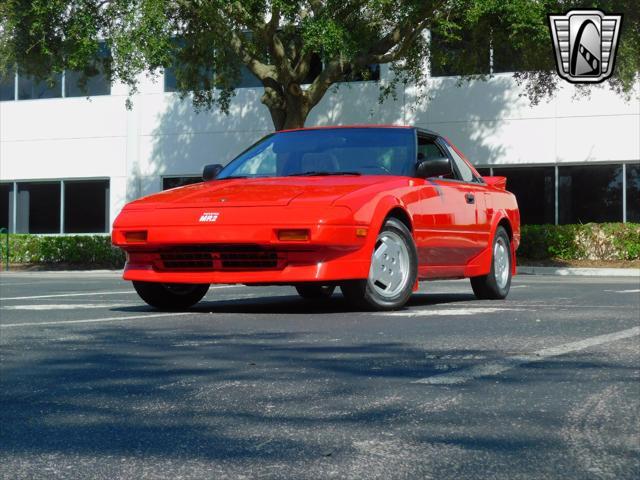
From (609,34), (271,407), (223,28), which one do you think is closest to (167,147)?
(223,28)

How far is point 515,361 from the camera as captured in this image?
226 inches

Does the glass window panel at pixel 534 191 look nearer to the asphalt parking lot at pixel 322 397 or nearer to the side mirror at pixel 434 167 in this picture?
the side mirror at pixel 434 167

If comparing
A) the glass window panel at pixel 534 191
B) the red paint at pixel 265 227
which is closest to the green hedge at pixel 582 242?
the glass window panel at pixel 534 191

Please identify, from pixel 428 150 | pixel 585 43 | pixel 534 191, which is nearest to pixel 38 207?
pixel 534 191

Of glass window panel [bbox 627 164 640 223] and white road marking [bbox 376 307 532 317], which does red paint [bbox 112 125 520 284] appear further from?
glass window panel [bbox 627 164 640 223]

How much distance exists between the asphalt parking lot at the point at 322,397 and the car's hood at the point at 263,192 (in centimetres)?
91

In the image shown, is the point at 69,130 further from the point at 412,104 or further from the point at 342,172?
the point at 342,172

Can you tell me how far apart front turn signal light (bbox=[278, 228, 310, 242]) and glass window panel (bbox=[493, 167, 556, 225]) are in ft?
63.6

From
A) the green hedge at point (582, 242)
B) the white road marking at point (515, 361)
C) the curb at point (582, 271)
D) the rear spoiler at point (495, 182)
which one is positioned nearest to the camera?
the white road marking at point (515, 361)

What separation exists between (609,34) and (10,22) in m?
11.5

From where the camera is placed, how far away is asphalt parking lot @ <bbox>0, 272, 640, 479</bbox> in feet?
11.4

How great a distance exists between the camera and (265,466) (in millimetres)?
3400

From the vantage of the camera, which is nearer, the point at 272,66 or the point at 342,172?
the point at 342,172

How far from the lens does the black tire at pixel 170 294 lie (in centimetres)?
945
